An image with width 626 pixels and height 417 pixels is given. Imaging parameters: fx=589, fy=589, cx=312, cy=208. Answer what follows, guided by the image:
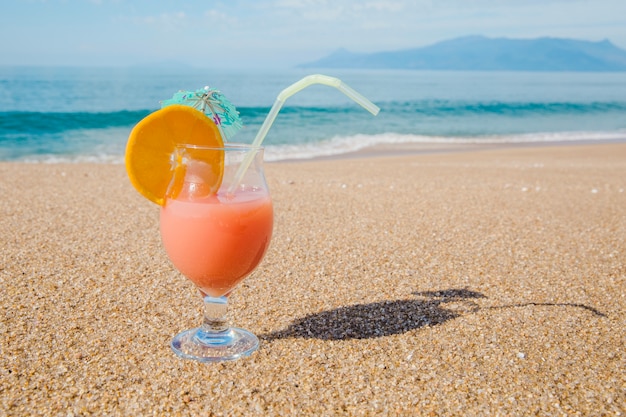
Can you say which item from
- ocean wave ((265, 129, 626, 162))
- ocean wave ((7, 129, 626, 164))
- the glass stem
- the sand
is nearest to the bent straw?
the glass stem

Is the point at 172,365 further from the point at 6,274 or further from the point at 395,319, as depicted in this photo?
the point at 6,274

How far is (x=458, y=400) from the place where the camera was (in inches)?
83.2

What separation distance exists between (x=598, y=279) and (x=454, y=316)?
124cm

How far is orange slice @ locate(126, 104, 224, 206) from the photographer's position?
2.20 m

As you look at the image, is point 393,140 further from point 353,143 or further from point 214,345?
point 214,345

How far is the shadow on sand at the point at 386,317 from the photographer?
268 cm

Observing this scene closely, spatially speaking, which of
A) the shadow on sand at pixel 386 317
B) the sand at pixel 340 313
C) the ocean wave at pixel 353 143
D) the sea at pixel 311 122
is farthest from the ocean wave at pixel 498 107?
the shadow on sand at pixel 386 317

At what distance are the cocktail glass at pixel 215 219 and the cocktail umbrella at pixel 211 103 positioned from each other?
13cm

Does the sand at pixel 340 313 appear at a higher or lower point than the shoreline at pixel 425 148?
higher

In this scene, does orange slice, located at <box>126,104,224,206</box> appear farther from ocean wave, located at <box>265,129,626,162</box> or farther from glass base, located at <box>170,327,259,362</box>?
ocean wave, located at <box>265,129,626,162</box>

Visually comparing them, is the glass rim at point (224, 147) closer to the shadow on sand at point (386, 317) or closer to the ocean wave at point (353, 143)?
the shadow on sand at point (386, 317)

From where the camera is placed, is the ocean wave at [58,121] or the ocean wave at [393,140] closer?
the ocean wave at [393,140]

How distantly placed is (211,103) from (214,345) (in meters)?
1.00

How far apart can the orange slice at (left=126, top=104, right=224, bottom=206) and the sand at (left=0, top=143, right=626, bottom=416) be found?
0.72 m
